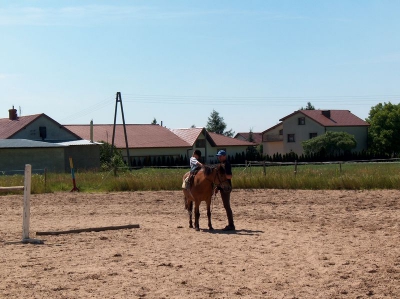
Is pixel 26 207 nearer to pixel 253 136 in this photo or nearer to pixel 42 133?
pixel 42 133

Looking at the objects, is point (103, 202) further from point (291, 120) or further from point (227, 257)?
point (291, 120)

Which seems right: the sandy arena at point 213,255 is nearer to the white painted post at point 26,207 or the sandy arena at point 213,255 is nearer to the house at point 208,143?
the white painted post at point 26,207

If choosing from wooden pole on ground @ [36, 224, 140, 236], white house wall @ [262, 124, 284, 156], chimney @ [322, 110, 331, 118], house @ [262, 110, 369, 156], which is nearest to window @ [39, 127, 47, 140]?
house @ [262, 110, 369, 156]

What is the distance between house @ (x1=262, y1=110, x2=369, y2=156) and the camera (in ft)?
259

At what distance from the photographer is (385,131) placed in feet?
262

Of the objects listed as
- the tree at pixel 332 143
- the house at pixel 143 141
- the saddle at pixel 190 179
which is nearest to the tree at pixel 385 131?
the tree at pixel 332 143

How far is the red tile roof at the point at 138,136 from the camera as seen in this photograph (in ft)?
231

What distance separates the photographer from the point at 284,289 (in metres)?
8.59

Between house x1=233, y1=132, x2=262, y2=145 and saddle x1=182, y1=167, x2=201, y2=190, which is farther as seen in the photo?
house x1=233, y1=132, x2=262, y2=145

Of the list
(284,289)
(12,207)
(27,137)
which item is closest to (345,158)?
(27,137)

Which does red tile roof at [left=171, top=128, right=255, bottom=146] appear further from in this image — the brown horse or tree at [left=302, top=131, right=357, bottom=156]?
the brown horse

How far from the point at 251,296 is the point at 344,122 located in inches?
2899

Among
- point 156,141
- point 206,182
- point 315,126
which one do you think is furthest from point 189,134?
point 206,182

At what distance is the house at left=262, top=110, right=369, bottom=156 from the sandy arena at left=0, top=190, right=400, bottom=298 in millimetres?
60064
